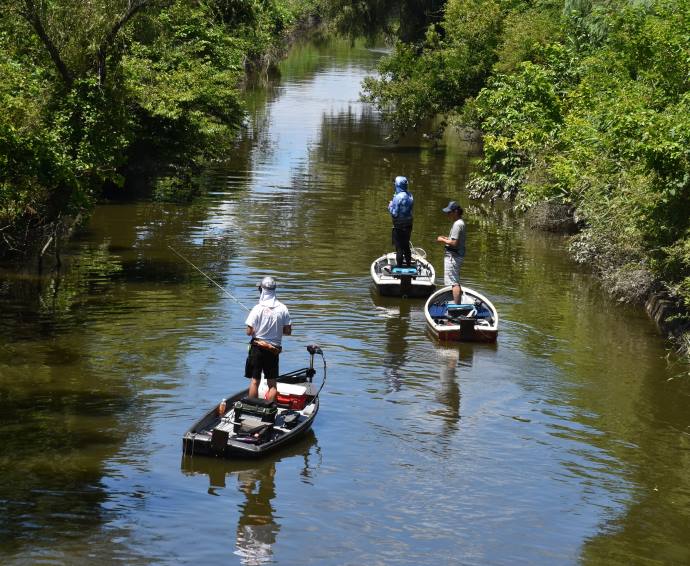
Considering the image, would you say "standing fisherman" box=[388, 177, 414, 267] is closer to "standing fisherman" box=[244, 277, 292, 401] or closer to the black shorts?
"standing fisherman" box=[244, 277, 292, 401]

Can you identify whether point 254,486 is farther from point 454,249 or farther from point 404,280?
point 404,280

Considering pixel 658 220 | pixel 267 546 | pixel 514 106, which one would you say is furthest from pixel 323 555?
pixel 514 106

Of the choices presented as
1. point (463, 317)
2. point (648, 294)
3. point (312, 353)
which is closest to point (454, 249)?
point (463, 317)

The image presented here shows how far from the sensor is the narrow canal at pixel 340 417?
11180 millimetres

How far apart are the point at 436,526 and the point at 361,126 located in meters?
41.8

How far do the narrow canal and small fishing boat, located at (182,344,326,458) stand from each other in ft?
0.66

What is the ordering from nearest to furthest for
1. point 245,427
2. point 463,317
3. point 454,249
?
point 245,427
point 463,317
point 454,249

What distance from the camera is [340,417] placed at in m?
14.7

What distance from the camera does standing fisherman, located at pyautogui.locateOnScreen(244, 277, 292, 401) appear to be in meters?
13.8

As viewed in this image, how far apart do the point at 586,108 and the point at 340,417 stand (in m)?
14.8

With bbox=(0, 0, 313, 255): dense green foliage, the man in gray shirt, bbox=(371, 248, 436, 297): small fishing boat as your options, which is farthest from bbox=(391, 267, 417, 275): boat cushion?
bbox=(0, 0, 313, 255): dense green foliage

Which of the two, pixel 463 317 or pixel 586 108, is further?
pixel 586 108

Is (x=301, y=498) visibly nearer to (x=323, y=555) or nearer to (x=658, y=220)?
(x=323, y=555)

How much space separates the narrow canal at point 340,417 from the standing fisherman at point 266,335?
41.1 inches
